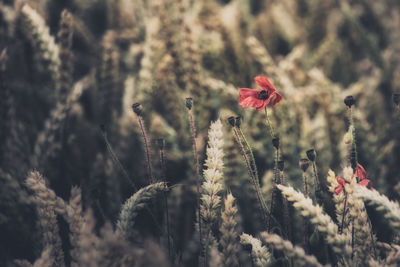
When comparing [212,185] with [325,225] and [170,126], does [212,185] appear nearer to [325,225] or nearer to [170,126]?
[325,225]

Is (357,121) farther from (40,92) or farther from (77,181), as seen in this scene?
(40,92)

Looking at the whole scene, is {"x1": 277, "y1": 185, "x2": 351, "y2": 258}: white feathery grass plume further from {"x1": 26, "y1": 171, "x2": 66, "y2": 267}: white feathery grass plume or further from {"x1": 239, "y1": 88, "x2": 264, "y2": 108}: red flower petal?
{"x1": 26, "y1": 171, "x2": 66, "y2": 267}: white feathery grass plume

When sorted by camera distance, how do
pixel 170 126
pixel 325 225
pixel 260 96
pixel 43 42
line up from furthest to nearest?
pixel 170 126 < pixel 43 42 < pixel 260 96 < pixel 325 225

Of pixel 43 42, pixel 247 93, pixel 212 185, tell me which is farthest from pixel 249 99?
Answer: pixel 43 42

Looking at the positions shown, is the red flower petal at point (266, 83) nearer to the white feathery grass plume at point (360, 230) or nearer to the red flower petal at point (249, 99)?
the red flower petal at point (249, 99)

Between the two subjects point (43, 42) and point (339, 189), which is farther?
point (43, 42)

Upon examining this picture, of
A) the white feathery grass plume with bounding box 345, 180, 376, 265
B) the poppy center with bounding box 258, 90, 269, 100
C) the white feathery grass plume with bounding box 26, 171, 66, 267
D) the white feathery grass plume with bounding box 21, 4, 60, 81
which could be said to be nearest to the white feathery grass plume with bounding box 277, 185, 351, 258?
the white feathery grass plume with bounding box 345, 180, 376, 265
